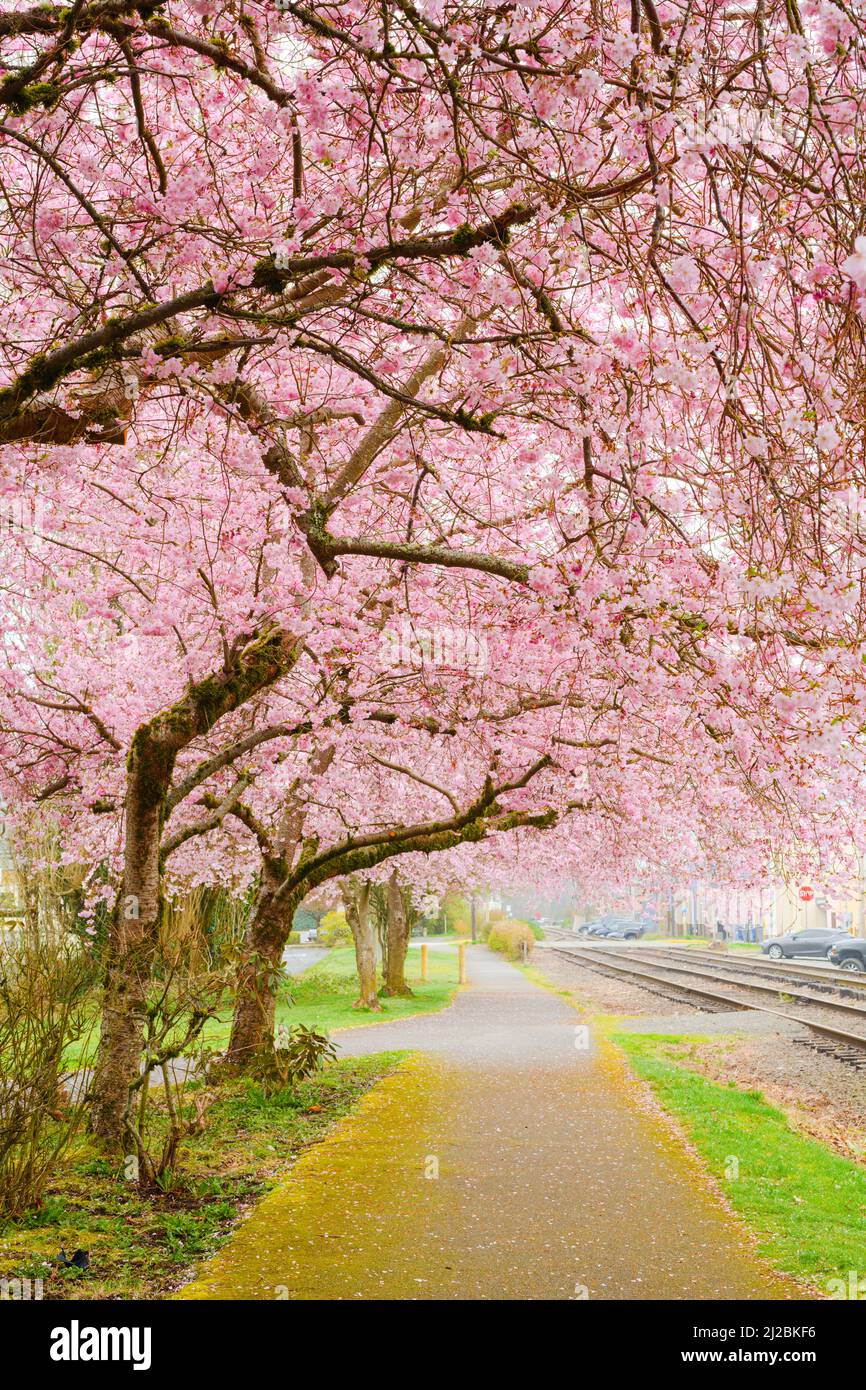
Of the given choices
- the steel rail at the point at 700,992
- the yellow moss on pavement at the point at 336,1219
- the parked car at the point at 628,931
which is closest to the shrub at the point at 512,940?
the steel rail at the point at 700,992

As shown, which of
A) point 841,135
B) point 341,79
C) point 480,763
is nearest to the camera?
point 841,135

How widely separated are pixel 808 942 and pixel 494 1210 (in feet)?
101

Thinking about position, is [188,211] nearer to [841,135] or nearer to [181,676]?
[841,135]

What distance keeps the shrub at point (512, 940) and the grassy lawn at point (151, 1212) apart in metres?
34.4

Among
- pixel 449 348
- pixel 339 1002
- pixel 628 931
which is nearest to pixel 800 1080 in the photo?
pixel 449 348

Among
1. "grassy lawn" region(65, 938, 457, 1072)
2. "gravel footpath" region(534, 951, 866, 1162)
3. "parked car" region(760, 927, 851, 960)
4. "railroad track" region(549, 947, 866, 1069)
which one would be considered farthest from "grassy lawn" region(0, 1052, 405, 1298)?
"parked car" region(760, 927, 851, 960)

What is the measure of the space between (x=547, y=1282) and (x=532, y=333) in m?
4.99

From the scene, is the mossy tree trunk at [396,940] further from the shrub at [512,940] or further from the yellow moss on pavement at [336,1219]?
the shrub at [512,940]

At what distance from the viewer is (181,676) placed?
1284 centimetres

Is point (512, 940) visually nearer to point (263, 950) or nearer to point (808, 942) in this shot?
point (808, 942)

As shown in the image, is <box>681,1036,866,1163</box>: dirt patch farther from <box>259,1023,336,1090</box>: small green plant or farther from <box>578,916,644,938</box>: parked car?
<box>578,916,644,938</box>: parked car

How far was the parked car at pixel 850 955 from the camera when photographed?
91.2 ft

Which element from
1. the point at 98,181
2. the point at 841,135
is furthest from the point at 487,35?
the point at 98,181

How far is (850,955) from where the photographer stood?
1117 inches
